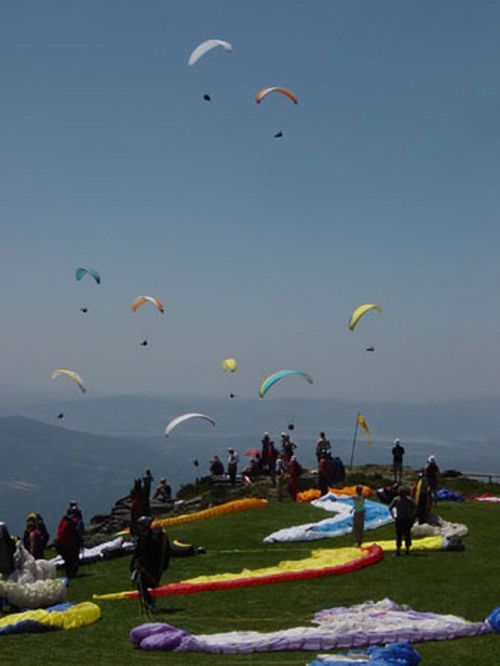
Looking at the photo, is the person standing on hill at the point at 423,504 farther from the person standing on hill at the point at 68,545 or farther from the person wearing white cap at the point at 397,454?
the person standing on hill at the point at 68,545

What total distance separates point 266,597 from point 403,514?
6.24 meters

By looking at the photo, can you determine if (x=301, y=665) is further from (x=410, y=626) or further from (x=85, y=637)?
(x=85, y=637)

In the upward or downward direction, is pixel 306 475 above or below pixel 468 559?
above

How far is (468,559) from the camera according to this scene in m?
26.5

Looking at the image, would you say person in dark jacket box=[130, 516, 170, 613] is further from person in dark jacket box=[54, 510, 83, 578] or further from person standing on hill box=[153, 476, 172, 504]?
person standing on hill box=[153, 476, 172, 504]

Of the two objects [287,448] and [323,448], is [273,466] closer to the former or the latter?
[287,448]

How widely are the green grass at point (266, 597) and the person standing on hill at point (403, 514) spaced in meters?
0.56

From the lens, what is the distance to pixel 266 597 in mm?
22344

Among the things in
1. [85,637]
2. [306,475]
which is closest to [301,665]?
[85,637]

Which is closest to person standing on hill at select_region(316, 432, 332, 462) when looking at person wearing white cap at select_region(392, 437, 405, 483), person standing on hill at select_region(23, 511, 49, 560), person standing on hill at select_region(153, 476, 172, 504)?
person wearing white cap at select_region(392, 437, 405, 483)

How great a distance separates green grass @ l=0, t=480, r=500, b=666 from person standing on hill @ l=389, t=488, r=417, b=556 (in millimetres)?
562

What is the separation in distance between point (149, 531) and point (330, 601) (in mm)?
4482

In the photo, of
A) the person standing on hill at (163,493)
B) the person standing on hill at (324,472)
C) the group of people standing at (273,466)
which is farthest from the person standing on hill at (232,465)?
the person standing on hill at (324,472)

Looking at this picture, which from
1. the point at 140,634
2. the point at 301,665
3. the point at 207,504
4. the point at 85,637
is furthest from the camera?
the point at 207,504
